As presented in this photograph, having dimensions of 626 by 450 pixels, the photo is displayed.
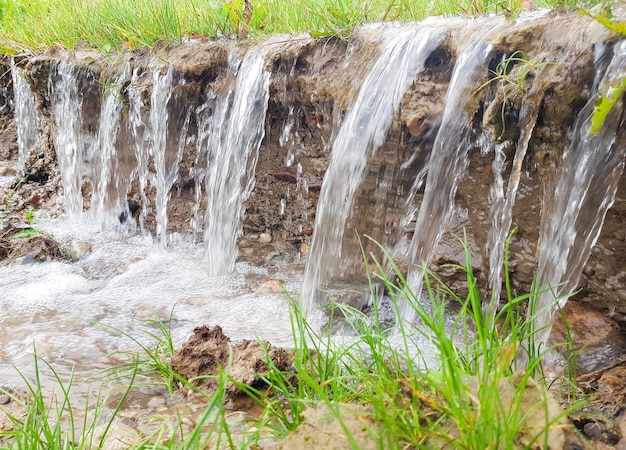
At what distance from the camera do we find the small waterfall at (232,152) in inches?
149

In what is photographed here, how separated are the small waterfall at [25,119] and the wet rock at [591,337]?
20.1ft

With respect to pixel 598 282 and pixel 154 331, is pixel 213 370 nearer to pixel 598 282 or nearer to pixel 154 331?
pixel 154 331


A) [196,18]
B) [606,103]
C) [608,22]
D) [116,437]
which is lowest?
[116,437]

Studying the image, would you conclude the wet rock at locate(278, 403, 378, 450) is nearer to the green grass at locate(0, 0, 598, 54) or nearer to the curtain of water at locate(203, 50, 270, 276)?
the green grass at locate(0, 0, 598, 54)

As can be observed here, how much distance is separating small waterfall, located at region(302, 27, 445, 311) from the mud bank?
0.05 meters

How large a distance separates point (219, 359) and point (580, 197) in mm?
1580

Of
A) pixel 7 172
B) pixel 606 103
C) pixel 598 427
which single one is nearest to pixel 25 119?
pixel 7 172

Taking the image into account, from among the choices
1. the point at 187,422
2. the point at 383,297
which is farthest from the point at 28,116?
the point at 187,422

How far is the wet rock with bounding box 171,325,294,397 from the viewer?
2064 mm

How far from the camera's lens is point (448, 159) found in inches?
105

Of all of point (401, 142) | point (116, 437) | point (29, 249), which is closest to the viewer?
point (116, 437)

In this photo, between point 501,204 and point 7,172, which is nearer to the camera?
point 501,204

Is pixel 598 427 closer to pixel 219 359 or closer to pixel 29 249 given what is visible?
pixel 219 359

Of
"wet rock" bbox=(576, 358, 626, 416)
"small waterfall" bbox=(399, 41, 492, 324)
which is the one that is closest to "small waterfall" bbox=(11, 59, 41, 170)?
"small waterfall" bbox=(399, 41, 492, 324)
